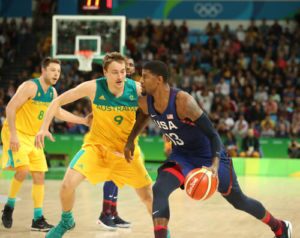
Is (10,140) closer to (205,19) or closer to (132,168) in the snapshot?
(132,168)

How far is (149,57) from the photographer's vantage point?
71.2 feet

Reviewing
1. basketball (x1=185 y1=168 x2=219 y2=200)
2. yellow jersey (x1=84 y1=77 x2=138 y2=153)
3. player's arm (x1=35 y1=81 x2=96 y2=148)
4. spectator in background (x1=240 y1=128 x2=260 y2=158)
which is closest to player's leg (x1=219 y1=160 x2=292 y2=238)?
basketball (x1=185 y1=168 x2=219 y2=200)

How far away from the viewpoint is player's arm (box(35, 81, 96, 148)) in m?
6.18

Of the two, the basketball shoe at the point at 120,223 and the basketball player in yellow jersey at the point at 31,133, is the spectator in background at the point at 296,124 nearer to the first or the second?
the basketball shoe at the point at 120,223

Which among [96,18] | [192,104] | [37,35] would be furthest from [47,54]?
[192,104]

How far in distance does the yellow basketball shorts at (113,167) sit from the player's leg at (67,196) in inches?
9.5

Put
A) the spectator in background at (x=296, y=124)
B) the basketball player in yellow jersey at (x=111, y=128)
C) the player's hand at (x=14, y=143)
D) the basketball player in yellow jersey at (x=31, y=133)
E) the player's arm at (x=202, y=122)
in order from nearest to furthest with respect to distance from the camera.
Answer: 1. the player's arm at (x=202, y=122)
2. the basketball player in yellow jersey at (x=111, y=128)
3. the player's hand at (x=14, y=143)
4. the basketball player in yellow jersey at (x=31, y=133)
5. the spectator in background at (x=296, y=124)

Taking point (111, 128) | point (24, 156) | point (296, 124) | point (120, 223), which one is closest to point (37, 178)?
point (24, 156)

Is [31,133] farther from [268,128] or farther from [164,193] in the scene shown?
[268,128]

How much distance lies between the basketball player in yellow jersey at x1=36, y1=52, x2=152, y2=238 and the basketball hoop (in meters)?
8.76

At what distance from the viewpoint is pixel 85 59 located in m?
15.5

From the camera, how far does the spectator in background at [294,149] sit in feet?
55.8

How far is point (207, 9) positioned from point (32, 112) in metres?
17.5

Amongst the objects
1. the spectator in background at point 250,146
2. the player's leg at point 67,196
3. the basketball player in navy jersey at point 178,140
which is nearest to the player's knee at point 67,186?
the player's leg at point 67,196
